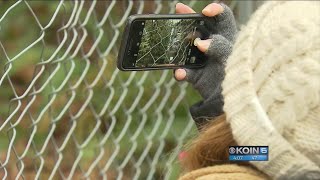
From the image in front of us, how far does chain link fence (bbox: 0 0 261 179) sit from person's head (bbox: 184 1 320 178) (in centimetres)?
125

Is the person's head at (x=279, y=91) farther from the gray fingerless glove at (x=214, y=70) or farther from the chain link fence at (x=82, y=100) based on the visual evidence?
the chain link fence at (x=82, y=100)

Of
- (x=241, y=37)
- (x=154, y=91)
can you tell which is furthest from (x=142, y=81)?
(x=241, y=37)

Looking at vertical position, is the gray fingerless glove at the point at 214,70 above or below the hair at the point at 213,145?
above

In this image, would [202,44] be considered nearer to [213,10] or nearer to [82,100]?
[213,10]

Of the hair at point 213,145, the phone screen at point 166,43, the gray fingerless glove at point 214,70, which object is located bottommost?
the hair at point 213,145

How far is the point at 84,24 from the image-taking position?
2.78m

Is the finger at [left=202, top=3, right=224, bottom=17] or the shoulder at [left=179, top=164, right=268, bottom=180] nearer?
the shoulder at [left=179, top=164, right=268, bottom=180]

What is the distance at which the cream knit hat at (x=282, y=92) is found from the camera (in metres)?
1.20

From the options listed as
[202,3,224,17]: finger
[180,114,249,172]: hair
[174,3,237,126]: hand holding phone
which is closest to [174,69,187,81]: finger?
[174,3,237,126]: hand holding phone

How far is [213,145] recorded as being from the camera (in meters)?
1.32

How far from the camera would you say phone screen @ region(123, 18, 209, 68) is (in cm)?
174

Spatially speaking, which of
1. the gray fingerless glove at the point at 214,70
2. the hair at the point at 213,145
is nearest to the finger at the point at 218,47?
the gray fingerless glove at the point at 214,70

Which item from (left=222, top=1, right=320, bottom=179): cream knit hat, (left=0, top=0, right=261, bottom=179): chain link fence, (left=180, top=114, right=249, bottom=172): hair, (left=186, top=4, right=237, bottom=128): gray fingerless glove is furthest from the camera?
(left=0, top=0, right=261, bottom=179): chain link fence

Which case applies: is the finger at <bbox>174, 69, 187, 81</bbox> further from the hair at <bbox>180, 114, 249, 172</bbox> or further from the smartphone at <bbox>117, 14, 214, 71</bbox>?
the hair at <bbox>180, 114, 249, 172</bbox>
